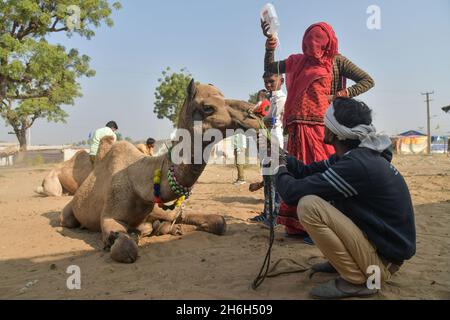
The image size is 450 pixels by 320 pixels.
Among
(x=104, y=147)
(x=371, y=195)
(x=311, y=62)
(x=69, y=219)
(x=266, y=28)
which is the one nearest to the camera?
(x=371, y=195)

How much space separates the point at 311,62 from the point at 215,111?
165 cm

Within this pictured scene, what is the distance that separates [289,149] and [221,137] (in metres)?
1.33

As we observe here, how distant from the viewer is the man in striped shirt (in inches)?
103

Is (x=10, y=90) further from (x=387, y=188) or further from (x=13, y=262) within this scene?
(x=387, y=188)

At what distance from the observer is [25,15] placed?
2034 centimetres

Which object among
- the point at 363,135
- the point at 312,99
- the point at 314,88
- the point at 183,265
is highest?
the point at 314,88

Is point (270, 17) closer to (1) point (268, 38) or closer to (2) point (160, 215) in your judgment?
(1) point (268, 38)

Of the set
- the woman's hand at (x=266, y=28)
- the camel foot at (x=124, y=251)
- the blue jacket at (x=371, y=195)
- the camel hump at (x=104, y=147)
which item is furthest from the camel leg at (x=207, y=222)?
the woman's hand at (x=266, y=28)

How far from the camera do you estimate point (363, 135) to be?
277 centimetres

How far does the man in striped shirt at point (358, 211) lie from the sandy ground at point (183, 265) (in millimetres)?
259

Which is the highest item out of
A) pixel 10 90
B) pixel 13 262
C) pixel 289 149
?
pixel 10 90

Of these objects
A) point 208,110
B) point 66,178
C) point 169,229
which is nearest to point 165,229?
point 169,229
